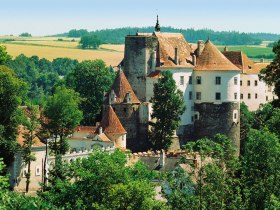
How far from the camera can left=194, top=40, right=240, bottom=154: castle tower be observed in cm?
9444

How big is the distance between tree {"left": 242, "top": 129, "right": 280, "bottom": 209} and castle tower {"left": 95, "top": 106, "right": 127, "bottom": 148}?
34307mm

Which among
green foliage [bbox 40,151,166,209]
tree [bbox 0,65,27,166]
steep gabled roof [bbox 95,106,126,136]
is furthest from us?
steep gabled roof [bbox 95,106,126,136]

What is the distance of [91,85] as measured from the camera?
106m

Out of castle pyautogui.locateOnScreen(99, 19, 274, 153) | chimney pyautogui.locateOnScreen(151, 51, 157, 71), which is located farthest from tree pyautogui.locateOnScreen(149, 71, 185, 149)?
chimney pyautogui.locateOnScreen(151, 51, 157, 71)

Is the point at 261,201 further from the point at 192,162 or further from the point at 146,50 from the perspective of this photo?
the point at 146,50

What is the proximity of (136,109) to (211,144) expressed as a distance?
3874 cm

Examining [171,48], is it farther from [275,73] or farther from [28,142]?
[28,142]

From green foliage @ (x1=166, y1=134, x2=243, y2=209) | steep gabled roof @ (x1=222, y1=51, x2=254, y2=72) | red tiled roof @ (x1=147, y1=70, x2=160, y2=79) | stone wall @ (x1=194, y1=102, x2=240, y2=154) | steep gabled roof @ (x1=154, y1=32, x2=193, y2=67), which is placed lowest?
stone wall @ (x1=194, y1=102, x2=240, y2=154)

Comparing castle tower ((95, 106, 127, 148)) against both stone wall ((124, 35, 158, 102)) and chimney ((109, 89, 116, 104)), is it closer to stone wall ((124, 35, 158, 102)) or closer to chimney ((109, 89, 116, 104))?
chimney ((109, 89, 116, 104))

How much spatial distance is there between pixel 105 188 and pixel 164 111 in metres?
38.2

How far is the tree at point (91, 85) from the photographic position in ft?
332

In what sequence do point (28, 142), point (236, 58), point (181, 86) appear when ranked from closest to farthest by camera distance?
point (28, 142) → point (181, 86) → point (236, 58)

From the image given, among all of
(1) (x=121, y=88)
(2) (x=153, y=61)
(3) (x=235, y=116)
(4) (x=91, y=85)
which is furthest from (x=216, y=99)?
(4) (x=91, y=85)

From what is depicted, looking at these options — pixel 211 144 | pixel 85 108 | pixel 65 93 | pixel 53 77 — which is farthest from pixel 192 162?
pixel 53 77
